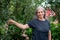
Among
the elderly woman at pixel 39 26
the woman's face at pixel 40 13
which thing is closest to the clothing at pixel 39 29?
the elderly woman at pixel 39 26

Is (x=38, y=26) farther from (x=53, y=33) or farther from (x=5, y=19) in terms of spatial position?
(x=53, y=33)

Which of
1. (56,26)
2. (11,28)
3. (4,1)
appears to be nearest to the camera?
(4,1)

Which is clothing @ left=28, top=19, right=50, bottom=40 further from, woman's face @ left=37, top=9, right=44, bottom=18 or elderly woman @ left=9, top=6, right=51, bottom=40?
woman's face @ left=37, top=9, right=44, bottom=18

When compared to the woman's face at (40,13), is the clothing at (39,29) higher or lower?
lower

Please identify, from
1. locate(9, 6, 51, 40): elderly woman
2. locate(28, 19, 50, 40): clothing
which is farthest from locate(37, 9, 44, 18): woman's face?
locate(28, 19, 50, 40): clothing

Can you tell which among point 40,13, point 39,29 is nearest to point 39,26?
point 39,29

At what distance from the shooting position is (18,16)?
6883 millimetres

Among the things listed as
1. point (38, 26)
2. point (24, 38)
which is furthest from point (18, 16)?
point (38, 26)

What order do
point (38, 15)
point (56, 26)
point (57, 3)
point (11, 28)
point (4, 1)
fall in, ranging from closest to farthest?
point (4, 1) < point (38, 15) < point (57, 3) < point (11, 28) < point (56, 26)

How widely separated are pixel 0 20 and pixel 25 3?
6.93 feet

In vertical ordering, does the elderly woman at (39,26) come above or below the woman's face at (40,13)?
below

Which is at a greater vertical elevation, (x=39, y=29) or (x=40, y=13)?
(x=40, y=13)

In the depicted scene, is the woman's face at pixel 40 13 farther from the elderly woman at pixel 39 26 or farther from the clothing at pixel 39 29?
the clothing at pixel 39 29

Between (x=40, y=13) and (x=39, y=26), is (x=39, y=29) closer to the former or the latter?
(x=39, y=26)
